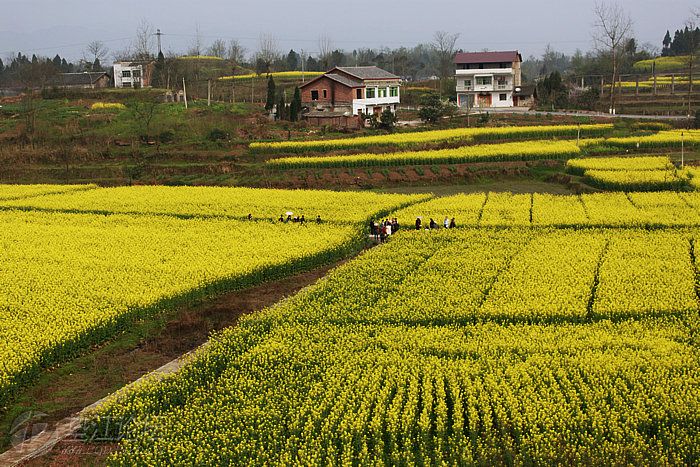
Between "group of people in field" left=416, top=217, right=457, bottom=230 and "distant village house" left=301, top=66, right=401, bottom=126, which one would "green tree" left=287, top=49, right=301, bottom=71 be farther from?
"group of people in field" left=416, top=217, right=457, bottom=230

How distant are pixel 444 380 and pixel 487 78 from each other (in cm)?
7180

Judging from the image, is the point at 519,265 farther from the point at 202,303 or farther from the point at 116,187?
the point at 116,187

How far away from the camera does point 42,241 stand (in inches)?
1212

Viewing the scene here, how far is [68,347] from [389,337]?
836 centimetres

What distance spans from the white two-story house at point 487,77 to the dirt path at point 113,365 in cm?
6302

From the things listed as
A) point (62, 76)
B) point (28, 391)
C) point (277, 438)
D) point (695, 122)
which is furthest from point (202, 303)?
point (62, 76)

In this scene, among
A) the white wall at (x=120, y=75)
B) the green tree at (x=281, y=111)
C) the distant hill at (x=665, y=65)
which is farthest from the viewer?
the distant hill at (x=665, y=65)

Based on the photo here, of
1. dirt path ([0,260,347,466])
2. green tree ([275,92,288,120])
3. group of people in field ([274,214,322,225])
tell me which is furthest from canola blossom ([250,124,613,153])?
dirt path ([0,260,347,466])

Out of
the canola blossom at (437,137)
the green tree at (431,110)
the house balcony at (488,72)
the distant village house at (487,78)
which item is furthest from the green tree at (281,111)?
the house balcony at (488,72)

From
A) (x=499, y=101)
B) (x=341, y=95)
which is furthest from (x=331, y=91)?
(x=499, y=101)

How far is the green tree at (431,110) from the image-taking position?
222 ft

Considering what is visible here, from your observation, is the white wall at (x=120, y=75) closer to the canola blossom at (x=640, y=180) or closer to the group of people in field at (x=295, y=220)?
the group of people in field at (x=295, y=220)

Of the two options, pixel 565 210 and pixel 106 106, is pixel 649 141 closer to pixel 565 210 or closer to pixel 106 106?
pixel 565 210

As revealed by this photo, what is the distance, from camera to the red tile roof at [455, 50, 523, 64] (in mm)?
83188
